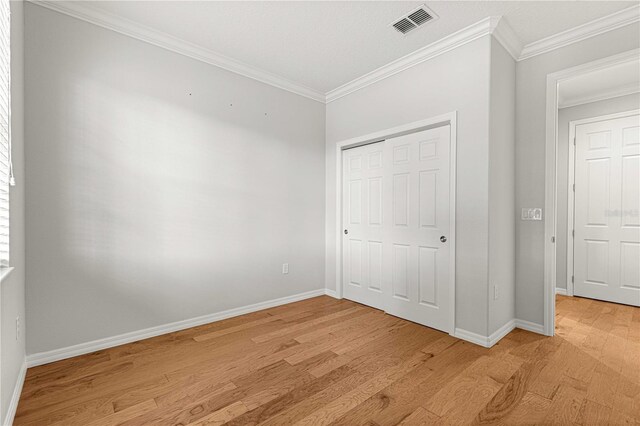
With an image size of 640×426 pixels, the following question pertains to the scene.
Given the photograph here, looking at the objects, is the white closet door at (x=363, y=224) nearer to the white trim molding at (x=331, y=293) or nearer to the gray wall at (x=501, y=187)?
the white trim molding at (x=331, y=293)

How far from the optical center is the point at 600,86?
12.1 ft

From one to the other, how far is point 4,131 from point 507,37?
3.84 m

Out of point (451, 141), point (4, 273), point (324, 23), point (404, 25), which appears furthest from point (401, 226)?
point (4, 273)

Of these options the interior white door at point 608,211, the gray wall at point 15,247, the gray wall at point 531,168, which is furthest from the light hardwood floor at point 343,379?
the interior white door at point 608,211

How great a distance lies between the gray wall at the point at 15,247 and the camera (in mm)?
1637

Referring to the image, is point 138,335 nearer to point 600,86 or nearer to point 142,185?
point 142,185

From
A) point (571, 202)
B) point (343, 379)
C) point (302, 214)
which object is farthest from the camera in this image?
point (571, 202)

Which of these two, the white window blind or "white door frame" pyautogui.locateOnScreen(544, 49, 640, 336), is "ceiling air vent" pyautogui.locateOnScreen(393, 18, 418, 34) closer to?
"white door frame" pyautogui.locateOnScreen(544, 49, 640, 336)

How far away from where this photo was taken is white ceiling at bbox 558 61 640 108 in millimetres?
3312

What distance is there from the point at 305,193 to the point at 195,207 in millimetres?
1465

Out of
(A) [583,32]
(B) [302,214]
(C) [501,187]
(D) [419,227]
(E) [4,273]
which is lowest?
(E) [4,273]

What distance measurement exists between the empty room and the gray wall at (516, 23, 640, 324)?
2cm

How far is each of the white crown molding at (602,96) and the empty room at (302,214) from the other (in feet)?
0.09

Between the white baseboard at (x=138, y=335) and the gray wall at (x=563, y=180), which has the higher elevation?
the gray wall at (x=563, y=180)
